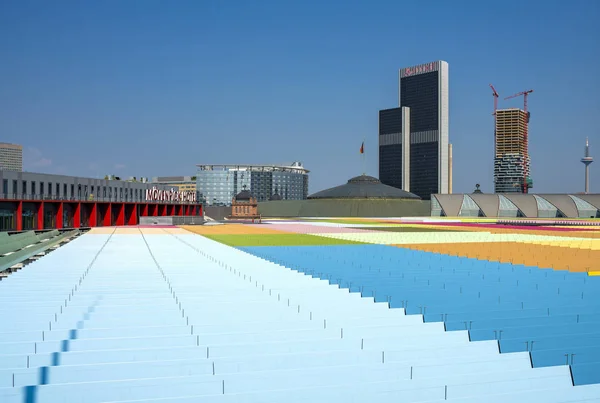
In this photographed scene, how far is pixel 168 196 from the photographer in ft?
351

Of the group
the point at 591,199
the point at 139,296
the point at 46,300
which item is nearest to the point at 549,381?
the point at 139,296

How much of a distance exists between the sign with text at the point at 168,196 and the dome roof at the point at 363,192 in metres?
56.0

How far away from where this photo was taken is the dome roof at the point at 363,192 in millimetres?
161250

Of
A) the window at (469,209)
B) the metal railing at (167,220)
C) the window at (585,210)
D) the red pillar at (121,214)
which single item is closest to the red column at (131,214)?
the metal railing at (167,220)

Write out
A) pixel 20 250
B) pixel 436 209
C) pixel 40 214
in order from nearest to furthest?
pixel 20 250 < pixel 40 214 < pixel 436 209

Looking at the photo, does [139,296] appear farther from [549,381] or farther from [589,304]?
[589,304]

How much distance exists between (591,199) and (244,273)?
147 m

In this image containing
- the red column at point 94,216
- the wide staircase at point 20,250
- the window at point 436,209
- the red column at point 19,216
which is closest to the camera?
the wide staircase at point 20,250

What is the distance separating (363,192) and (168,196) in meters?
70.0

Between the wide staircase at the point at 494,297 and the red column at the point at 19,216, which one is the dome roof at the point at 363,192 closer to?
the red column at the point at 19,216

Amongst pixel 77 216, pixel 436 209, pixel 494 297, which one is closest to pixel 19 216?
pixel 77 216

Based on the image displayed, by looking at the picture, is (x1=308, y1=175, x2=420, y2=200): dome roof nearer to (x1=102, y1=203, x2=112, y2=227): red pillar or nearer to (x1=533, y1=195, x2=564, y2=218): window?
(x1=533, y1=195, x2=564, y2=218): window

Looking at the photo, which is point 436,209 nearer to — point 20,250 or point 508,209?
point 508,209

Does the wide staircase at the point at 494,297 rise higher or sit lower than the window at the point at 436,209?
lower
